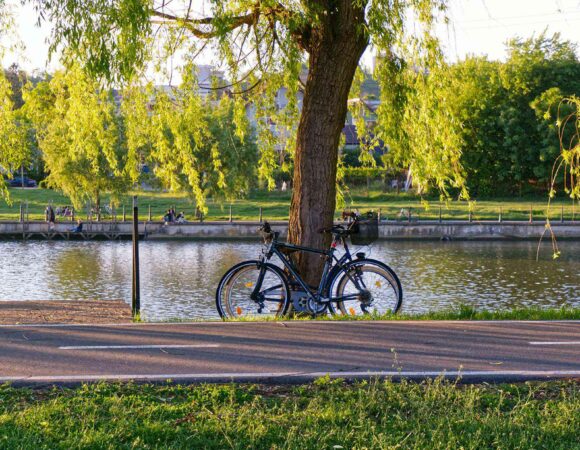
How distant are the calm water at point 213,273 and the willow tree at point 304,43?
10.1 meters

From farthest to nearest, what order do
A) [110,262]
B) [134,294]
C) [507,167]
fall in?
[507,167] → [110,262] → [134,294]

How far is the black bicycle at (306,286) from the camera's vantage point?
928 cm

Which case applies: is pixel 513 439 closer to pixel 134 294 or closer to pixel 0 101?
pixel 134 294

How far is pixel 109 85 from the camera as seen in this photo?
404 inches

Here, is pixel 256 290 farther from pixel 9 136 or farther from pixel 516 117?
pixel 516 117

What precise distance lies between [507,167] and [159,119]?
49208mm

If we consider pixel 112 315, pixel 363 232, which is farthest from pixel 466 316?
pixel 112 315

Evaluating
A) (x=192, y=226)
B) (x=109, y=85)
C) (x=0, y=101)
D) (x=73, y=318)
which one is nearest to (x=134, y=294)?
(x=73, y=318)

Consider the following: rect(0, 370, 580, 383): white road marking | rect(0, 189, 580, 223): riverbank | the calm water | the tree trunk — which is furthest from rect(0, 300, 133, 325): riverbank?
rect(0, 189, 580, 223): riverbank

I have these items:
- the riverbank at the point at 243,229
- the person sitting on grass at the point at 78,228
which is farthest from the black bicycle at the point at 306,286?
the person sitting on grass at the point at 78,228

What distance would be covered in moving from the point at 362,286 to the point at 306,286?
61 cm

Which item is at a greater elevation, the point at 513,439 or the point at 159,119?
the point at 159,119

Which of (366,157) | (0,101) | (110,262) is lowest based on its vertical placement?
(110,262)

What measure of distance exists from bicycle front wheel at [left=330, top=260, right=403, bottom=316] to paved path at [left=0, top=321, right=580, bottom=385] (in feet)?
3.37
